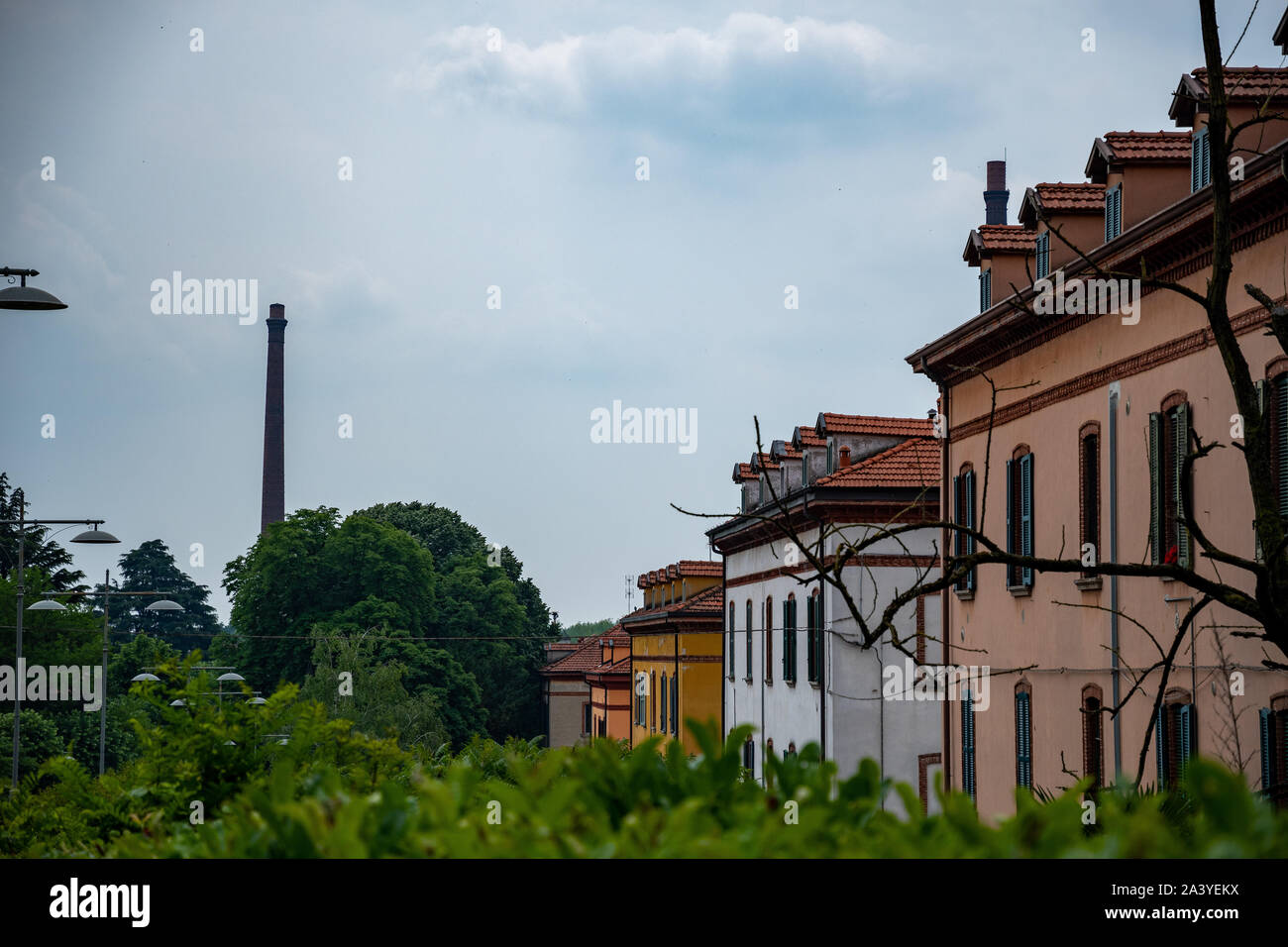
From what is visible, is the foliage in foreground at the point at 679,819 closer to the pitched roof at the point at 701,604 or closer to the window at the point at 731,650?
the window at the point at 731,650

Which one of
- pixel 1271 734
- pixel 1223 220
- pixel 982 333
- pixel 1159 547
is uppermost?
pixel 982 333

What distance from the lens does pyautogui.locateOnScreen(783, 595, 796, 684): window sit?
35469mm

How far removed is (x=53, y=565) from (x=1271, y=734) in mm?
78039

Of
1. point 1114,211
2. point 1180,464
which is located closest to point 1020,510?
point 1114,211

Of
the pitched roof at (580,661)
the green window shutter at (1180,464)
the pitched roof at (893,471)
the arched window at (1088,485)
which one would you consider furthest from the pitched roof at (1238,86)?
the pitched roof at (580,661)

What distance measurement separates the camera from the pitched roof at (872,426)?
3497 centimetres

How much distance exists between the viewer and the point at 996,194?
174 ft

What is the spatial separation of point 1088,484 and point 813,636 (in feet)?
46.9

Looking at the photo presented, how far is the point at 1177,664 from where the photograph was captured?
1694 cm

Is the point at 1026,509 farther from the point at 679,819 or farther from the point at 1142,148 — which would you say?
the point at 679,819

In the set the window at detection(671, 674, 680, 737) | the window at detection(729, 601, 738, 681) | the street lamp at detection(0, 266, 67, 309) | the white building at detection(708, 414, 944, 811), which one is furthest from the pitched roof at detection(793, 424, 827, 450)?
the street lamp at detection(0, 266, 67, 309)

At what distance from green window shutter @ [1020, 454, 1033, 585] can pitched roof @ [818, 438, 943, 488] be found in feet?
33.1
